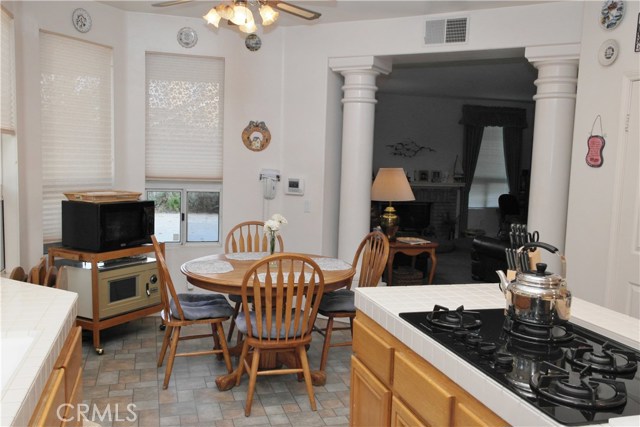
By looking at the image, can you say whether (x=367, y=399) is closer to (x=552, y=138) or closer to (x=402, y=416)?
(x=402, y=416)

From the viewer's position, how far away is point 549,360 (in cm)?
149

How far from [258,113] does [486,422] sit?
376cm

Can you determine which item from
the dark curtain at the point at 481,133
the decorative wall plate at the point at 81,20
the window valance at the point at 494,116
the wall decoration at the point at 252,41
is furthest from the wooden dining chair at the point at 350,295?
the window valance at the point at 494,116

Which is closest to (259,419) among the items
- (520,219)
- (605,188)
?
(605,188)

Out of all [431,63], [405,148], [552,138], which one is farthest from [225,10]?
[405,148]

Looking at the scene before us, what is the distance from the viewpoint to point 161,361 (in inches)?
137

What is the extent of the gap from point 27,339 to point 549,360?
1.47 m

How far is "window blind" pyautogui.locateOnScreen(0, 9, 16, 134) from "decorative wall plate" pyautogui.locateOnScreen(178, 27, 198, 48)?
137cm

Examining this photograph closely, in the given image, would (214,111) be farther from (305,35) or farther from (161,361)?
(161,361)

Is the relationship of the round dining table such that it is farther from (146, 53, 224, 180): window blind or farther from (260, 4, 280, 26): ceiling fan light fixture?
(260, 4, 280, 26): ceiling fan light fixture

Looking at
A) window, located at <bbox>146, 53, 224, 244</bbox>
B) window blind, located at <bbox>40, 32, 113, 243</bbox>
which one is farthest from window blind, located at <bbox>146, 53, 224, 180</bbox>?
window blind, located at <bbox>40, 32, 113, 243</bbox>

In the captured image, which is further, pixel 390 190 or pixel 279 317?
pixel 390 190

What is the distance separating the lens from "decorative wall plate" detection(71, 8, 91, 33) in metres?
4.01

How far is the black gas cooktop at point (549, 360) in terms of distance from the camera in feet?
3.88
